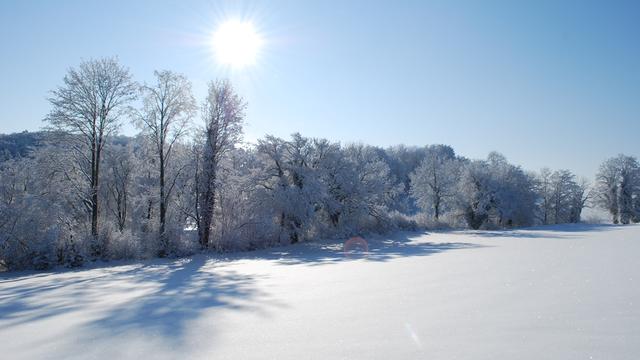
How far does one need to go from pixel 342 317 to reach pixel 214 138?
18095 millimetres

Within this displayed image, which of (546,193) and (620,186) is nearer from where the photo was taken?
(620,186)

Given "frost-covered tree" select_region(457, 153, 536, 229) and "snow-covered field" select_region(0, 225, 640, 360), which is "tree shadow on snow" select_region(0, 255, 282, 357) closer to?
"snow-covered field" select_region(0, 225, 640, 360)

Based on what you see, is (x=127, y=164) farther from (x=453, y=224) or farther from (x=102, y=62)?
(x=453, y=224)

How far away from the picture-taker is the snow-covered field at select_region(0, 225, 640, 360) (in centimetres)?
442

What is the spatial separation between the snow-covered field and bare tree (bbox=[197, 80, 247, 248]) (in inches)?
441

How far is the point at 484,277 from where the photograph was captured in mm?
9336

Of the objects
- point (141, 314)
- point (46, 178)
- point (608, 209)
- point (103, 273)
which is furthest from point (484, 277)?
point (608, 209)

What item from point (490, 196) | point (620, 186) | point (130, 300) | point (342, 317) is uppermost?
point (620, 186)

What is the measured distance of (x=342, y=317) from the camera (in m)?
5.95

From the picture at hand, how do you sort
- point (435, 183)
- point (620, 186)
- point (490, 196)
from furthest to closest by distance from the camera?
point (620, 186) < point (435, 183) < point (490, 196)

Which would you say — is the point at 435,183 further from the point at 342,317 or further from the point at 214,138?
the point at 342,317

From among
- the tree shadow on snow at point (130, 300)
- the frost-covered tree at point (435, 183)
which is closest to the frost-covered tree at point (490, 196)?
the frost-covered tree at point (435, 183)

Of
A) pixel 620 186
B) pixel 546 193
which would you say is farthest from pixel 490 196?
pixel 620 186

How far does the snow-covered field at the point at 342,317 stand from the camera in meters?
4.42
